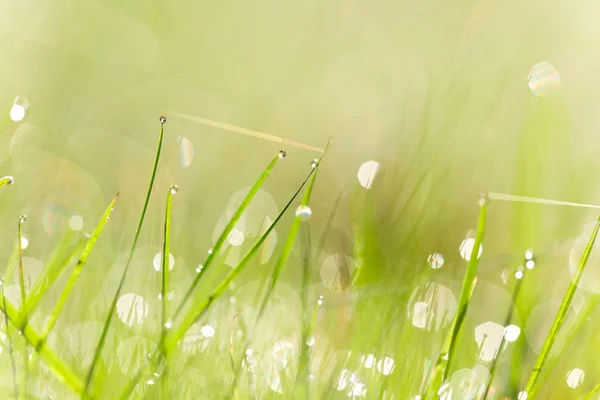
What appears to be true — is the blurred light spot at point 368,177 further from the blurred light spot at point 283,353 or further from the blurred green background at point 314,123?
the blurred light spot at point 283,353

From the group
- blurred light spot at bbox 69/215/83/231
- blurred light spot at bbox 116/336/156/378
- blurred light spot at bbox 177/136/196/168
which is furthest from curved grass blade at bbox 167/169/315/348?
blurred light spot at bbox 177/136/196/168

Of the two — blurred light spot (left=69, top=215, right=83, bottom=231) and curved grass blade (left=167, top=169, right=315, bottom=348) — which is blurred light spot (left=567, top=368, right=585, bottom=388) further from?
blurred light spot (left=69, top=215, right=83, bottom=231)

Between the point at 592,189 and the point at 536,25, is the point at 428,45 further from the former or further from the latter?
the point at 592,189

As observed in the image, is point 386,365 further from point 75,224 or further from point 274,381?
point 75,224

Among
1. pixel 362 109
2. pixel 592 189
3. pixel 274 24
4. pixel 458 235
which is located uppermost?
pixel 274 24

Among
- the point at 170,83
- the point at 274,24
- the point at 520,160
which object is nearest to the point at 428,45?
the point at 274,24
